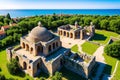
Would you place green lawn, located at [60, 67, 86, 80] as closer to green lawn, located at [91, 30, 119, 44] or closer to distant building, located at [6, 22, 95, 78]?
distant building, located at [6, 22, 95, 78]

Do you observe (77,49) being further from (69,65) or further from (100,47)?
(69,65)

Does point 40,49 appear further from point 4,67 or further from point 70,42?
point 70,42

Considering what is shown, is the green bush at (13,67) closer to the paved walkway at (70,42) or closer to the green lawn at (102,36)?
the paved walkway at (70,42)

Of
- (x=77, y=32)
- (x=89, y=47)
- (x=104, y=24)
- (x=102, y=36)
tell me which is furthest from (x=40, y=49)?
(x=104, y=24)

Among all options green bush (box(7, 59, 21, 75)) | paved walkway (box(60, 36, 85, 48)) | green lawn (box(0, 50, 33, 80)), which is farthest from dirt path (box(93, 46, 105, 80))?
green bush (box(7, 59, 21, 75))

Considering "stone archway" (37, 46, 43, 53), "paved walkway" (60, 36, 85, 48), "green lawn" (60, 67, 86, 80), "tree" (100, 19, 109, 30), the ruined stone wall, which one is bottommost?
"green lawn" (60, 67, 86, 80)

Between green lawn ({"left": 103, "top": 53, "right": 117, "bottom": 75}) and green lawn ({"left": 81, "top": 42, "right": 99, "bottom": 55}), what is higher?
green lawn ({"left": 81, "top": 42, "right": 99, "bottom": 55})

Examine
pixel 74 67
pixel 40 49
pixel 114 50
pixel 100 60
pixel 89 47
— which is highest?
pixel 40 49
